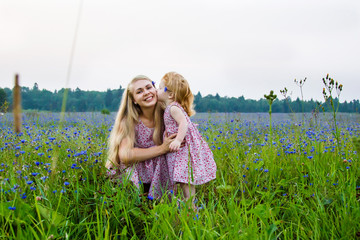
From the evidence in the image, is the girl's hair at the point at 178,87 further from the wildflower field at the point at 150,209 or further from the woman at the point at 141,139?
the wildflower field at the point at 150,209

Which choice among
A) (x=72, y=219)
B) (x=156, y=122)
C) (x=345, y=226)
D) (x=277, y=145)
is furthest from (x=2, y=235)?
(x=277, y=145)

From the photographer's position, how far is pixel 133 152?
3.04 metres

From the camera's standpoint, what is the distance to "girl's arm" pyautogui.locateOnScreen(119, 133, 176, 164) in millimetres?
2998

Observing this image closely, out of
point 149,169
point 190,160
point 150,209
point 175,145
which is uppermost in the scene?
point 175,145

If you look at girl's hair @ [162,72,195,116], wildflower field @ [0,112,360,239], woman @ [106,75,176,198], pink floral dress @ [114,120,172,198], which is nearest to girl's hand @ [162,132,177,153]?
woman @ [106,75,176,198]

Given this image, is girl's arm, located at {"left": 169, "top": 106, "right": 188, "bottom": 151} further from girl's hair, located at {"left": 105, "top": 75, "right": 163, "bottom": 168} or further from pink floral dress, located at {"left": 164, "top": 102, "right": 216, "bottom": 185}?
girl's hair, located at {"left": 105, "top": 75, "right": 163, "bottom": 168}

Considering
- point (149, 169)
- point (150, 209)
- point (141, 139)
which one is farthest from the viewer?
point (141, 139)

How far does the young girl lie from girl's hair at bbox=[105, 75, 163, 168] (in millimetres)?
149

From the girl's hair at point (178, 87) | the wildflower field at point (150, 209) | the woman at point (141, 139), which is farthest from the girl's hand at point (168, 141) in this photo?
the wildflower field at point (150, 209)

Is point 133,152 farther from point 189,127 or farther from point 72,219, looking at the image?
point 72,219

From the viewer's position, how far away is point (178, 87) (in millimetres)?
3084

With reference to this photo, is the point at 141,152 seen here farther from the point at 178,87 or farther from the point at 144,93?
the point at 178,87

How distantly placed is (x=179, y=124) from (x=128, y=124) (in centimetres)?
53

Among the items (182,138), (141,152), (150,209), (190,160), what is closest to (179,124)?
(182,138)
